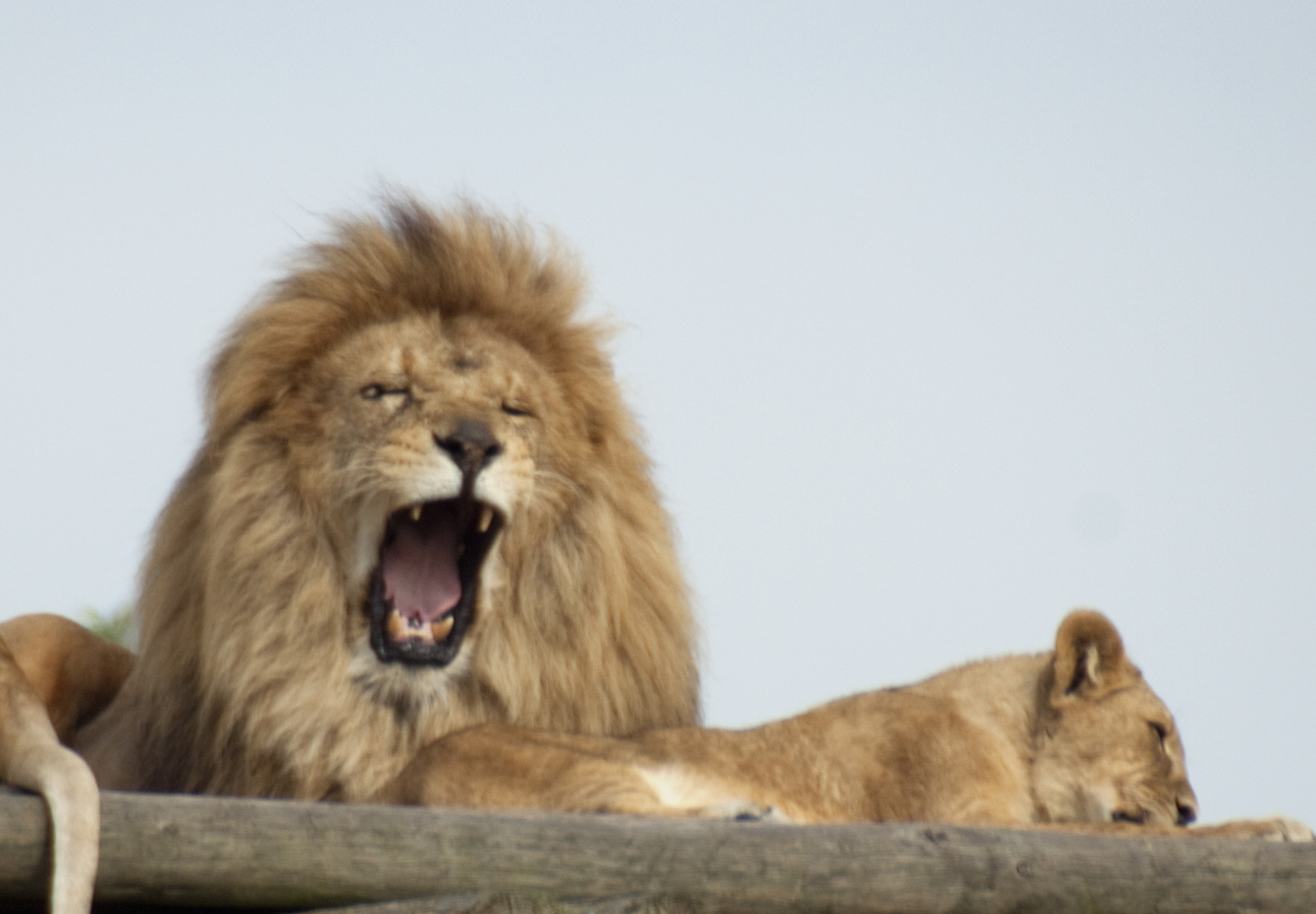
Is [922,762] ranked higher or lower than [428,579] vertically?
lower

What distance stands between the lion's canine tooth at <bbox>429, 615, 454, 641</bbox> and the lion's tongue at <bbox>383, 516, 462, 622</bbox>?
0.01 metres

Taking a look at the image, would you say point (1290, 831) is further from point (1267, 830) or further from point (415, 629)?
point (415, 629)

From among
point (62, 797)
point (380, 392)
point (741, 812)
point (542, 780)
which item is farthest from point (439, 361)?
point (62, 797)

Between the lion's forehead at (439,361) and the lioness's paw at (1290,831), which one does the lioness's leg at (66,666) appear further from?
the lioness's paw at (1290,831)

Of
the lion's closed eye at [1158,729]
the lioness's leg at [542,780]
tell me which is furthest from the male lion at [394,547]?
the lion's closed eye at [1158,729]

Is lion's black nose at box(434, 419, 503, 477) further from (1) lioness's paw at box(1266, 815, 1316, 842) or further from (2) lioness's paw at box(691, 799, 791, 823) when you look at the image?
(1) lioness's paw at box(1266, 815, 1316, 842)

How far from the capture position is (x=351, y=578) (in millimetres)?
3408

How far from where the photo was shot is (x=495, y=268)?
147 inches

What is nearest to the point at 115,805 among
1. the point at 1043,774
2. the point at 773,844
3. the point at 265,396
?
the point at 773,844

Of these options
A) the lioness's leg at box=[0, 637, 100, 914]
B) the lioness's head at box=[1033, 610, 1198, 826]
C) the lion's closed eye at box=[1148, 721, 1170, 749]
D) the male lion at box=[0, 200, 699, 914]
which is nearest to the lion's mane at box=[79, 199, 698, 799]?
the male lion at box=[0, 200, 699, 914]

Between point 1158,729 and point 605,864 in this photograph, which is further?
point 1158,729

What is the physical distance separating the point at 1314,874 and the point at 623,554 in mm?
1508

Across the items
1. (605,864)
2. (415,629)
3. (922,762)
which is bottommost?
(605,864)

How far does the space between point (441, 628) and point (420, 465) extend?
35 centimetres
